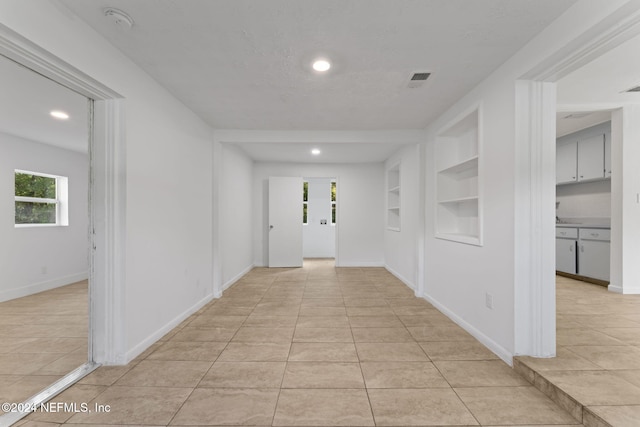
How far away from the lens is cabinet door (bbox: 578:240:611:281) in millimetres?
4332

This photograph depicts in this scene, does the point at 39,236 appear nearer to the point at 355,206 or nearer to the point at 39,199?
the point at 39,199

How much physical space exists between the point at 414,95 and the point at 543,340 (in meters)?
2.37

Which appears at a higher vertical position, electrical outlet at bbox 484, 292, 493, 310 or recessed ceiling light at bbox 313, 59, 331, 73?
recessed ceiling light at bbox 313, 59, 331, 73

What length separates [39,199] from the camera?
460 centimetres

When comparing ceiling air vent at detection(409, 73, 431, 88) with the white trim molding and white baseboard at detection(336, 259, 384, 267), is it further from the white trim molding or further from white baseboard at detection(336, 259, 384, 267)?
white baseboard at detection(336, 259, 384, 267)

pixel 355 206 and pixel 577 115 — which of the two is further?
pixel 355 206

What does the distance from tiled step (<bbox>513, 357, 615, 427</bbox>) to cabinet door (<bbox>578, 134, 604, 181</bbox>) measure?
4339 mm

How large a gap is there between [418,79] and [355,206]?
168 inches

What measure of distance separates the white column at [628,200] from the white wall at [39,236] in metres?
6.86

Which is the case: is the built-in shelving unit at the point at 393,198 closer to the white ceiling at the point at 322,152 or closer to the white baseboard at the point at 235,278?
the white ceiling at the point at 322,152

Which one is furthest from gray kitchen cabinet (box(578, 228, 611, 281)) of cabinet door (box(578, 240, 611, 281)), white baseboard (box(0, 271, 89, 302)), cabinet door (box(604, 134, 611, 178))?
white baseboard (box(0, 271, 89, 302))

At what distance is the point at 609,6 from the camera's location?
1.52 metres

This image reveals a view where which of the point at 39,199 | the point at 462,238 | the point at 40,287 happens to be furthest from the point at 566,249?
the point at 39,199

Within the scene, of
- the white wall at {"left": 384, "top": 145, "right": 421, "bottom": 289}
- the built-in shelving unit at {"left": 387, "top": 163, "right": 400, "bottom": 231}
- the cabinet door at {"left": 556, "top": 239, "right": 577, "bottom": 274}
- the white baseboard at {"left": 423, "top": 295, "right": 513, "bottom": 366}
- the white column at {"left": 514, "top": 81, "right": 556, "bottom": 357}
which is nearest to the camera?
the white column at {"left": 514, "top": 81, "right": 556, "bottom": 357}
